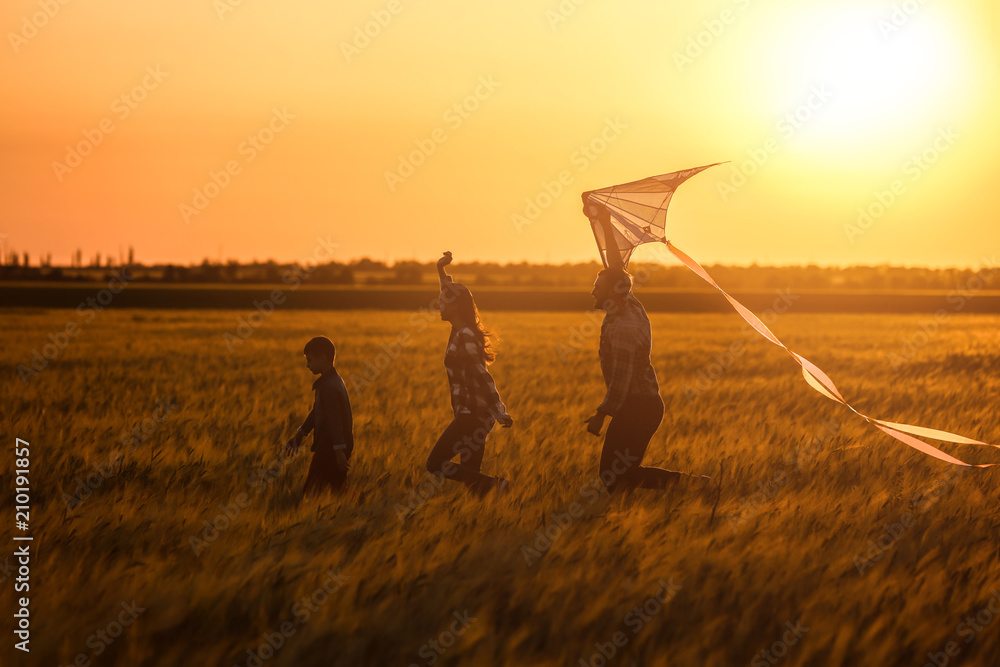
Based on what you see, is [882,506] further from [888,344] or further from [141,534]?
[888,344]

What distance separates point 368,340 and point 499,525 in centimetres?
2103

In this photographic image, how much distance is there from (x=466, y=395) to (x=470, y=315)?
0.56 metres

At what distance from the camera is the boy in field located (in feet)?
20.7

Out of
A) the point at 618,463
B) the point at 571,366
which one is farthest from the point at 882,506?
the point at 571,366

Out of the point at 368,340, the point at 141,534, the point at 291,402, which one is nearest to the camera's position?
the point at 141,534

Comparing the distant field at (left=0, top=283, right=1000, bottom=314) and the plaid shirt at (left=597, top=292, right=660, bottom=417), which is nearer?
the plaid shirt at (left=597, top=292, right=660, bottom=417)

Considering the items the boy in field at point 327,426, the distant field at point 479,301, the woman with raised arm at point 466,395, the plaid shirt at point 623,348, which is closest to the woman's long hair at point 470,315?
the woman with raised arm at point 466,395

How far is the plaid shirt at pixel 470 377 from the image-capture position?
253 inches

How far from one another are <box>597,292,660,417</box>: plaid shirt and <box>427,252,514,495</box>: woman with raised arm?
762mm

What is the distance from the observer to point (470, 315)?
6.51m

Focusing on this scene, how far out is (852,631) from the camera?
160 inches

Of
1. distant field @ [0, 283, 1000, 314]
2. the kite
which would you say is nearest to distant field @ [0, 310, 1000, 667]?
the kite

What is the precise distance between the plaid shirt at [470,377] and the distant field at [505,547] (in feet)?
1.90

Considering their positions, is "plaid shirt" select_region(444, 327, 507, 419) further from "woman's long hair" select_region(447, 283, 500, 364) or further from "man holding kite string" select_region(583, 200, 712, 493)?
"man holding kite string" select_region(583, 200, 712, 493)
